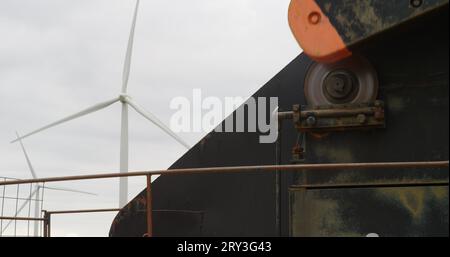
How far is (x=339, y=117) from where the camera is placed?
4648 mm

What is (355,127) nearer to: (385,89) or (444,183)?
(385,89)

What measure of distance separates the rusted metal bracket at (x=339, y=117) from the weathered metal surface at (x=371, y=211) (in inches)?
18.5

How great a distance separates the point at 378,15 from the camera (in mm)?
4320

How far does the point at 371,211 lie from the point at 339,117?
0.74 m

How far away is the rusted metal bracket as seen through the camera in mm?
4555

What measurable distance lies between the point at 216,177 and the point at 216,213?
32 cm

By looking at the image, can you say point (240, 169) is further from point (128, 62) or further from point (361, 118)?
point (128, 62)

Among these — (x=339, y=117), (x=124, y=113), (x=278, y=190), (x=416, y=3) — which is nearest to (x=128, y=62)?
(x=124, y=113)

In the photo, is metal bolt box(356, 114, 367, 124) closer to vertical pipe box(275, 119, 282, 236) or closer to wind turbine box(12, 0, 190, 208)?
vertical pipe box(275, 119, 282, 236)

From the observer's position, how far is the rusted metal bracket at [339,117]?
4.55m
